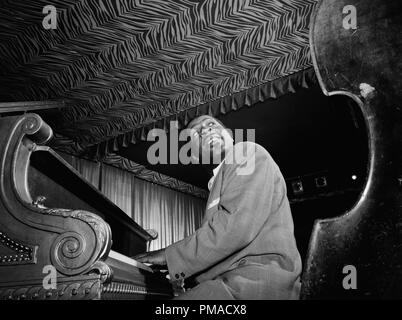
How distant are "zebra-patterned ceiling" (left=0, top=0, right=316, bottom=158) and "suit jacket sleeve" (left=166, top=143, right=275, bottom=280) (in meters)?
2.51

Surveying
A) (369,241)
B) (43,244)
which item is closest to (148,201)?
(43,244)

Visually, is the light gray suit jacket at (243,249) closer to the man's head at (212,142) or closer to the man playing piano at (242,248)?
the man playing piano at (242,248)

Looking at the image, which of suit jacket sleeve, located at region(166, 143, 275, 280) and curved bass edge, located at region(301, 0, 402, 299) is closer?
curved bass edge, located at region(301, 0, 402, 299)

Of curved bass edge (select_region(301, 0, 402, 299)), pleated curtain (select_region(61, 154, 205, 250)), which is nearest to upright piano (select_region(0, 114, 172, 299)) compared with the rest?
curved bass edge (select_region(301, 0, 402, 299))

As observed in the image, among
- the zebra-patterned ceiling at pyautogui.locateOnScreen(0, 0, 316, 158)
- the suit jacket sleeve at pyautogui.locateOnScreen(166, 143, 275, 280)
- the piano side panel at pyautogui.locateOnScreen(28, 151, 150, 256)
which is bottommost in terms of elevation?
the suit jacket sleeve at pyautogui.locateOnScreen(166, 143, 275, 280)

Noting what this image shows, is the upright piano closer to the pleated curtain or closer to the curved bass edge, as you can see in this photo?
the curved bass edge

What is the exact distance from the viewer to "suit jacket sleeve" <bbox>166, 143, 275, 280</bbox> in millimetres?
1436

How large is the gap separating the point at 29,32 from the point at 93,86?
1044mm

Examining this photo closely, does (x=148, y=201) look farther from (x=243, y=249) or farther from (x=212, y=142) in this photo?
(x=243, y=249)

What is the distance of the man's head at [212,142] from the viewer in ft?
6.48

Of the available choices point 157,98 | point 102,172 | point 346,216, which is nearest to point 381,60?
point 346,216

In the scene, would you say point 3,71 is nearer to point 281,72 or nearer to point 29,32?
point 29,32

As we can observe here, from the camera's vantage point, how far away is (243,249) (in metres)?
1.49

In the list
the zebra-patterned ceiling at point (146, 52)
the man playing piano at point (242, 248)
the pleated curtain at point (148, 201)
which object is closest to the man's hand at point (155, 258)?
the man playing piano at point (242, 248)
